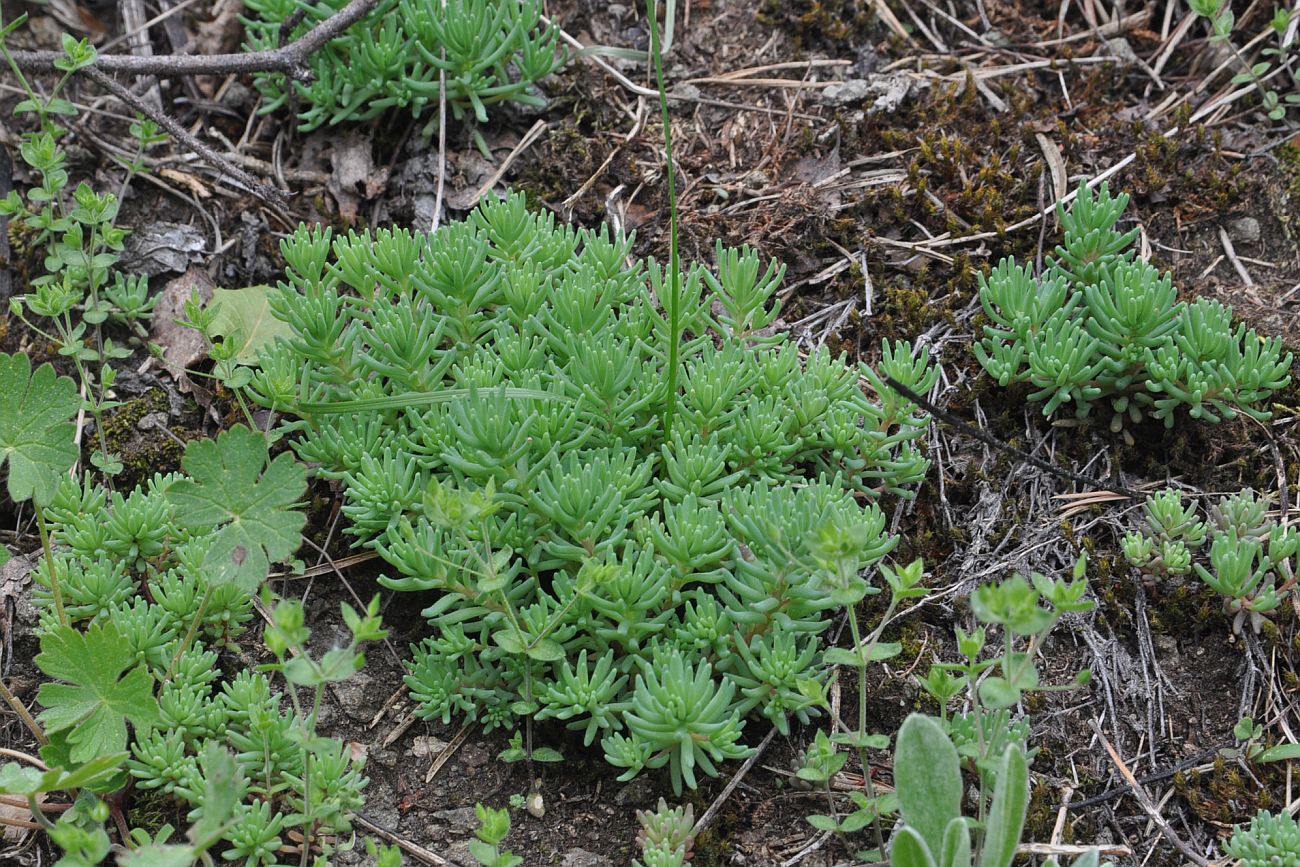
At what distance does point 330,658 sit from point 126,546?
4.08 ft

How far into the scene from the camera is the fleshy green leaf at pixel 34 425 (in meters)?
3.15

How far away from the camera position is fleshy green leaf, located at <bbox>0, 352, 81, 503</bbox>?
3146 millimetres

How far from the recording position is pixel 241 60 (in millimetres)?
4594

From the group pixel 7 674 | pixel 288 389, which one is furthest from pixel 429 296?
pixel 7 674

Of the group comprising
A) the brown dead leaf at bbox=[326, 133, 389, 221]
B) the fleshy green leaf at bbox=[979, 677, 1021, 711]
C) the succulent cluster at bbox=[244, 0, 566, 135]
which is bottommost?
the fleshy green leaf at bbox=[979, 677, 1021, 711]

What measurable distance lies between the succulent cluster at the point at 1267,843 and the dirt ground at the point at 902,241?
0.20 metres

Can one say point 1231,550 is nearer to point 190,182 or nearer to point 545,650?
point 545,650

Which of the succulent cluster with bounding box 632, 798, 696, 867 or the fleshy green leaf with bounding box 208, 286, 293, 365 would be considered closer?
the succulent cluster with bounding box 632, 798, 696, 867

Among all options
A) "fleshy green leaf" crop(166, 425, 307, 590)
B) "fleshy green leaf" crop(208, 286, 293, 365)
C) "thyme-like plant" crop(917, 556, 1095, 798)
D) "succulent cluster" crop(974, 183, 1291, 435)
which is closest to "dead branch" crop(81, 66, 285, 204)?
"fleshy green leaf" crop(208, 286, 293, 365)

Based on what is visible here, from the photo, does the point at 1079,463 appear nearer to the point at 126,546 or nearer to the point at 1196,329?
the point at 1196,329

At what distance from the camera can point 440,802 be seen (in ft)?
10.6

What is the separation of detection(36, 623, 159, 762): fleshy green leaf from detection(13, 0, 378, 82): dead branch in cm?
249

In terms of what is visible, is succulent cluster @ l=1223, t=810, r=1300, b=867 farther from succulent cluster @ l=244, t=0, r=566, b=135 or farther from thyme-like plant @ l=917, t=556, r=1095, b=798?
succulent cluster @ l=244, t=0, r=566, b=135

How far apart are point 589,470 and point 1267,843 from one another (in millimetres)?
1958
